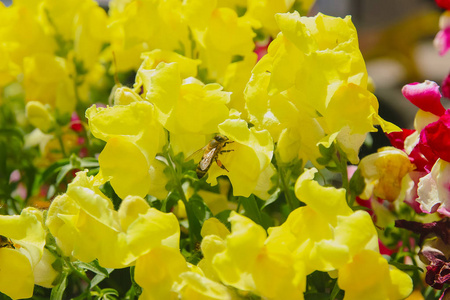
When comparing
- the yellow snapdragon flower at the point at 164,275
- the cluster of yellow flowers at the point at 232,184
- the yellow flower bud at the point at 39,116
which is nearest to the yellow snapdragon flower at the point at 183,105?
the cluster of yellow flowers at the point at 232,184

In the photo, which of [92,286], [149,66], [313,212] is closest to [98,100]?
[149,66]

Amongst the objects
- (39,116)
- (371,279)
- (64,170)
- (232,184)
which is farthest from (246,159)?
(39,116)

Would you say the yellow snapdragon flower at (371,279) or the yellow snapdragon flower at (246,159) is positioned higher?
the yellow snapdragon flower at (246,159)

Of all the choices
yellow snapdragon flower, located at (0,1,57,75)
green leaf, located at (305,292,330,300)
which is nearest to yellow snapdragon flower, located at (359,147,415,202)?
green leaf, located at (305,292,330,300)

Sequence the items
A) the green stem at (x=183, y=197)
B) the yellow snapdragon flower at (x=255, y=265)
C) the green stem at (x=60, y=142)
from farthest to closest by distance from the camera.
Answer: the green stem at (x=60, y=142) → the green stem at (x=183, y=197) → the yellow snapdragon flower at (x=255, y=265)

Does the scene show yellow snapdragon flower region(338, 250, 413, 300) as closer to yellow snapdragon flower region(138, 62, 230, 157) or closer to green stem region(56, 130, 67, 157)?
yellow snapdragon flower region(138, 62, 230, 157)

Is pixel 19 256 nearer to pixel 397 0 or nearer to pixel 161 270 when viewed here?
pixel 161 270

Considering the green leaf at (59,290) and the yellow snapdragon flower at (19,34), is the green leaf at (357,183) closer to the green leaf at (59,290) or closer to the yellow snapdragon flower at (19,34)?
the green leaf at (59,290)
